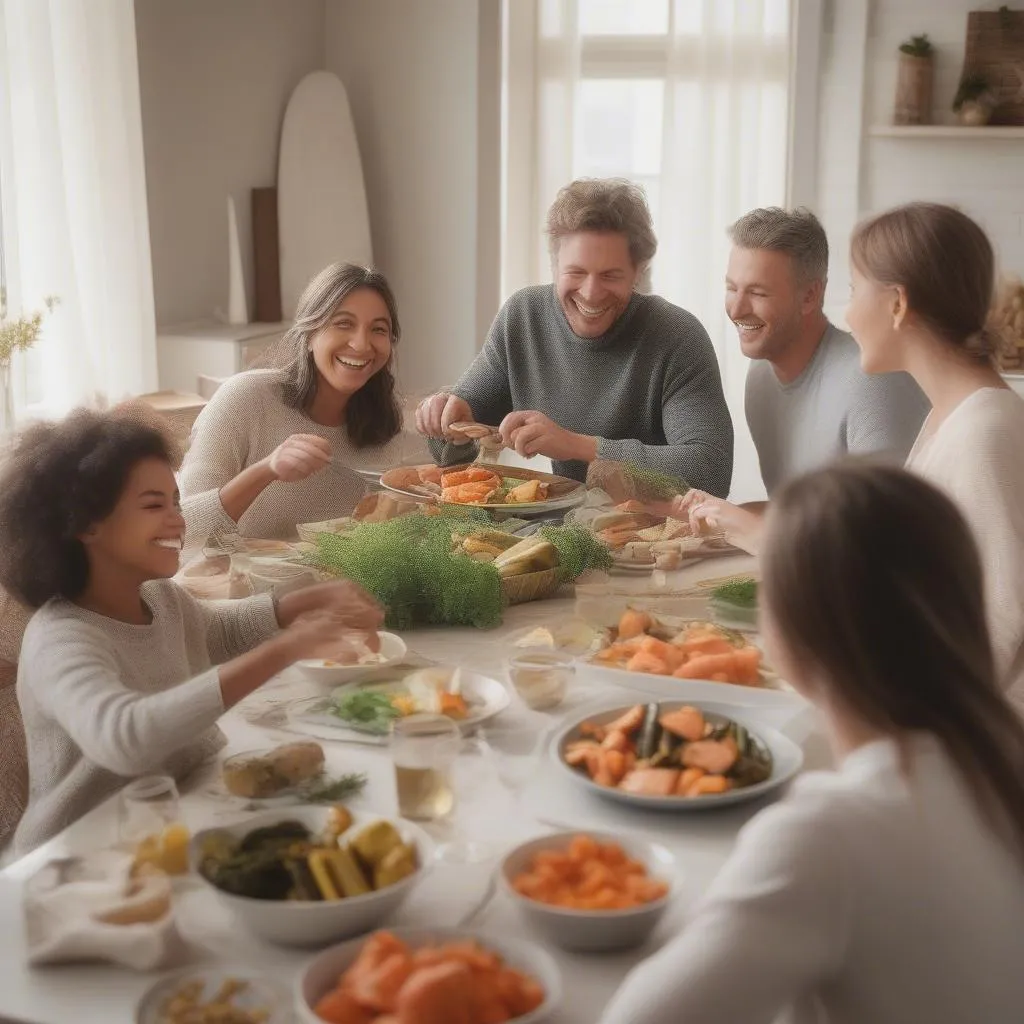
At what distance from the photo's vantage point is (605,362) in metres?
3.07

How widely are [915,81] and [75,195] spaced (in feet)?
8.93

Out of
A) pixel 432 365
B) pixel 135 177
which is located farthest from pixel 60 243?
pixel 432 365

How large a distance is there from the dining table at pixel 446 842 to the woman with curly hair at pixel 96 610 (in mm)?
108

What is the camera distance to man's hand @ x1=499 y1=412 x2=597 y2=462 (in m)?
2.62

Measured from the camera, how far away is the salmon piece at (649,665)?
1.61 m

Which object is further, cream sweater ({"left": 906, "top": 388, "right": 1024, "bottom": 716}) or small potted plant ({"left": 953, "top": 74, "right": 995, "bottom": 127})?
small potted plant ({"left": 953, "top": 74, "right": 995, "bottom": 127})

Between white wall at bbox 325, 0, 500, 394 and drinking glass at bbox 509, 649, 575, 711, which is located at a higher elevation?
white wall at bbox 325, 0, 500, 394

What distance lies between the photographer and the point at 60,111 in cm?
384

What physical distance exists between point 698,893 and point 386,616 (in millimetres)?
821

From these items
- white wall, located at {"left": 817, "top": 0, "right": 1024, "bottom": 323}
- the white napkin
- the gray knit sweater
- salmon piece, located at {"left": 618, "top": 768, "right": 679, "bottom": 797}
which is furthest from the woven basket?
white wall, located at {"left": 817, "top": 0, "right": 1024, "bottom": 323}

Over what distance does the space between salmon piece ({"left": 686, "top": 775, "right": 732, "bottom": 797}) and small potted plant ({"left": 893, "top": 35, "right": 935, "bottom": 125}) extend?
12.3 ft

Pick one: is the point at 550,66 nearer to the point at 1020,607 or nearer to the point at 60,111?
the point at 60,111

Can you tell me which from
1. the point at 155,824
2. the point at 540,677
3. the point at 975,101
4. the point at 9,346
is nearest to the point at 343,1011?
the point at 155,824

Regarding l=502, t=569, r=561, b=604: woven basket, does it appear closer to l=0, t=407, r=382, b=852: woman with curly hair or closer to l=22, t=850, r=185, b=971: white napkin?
l=0, t=407, r=382, b=852: woman with curly hair
